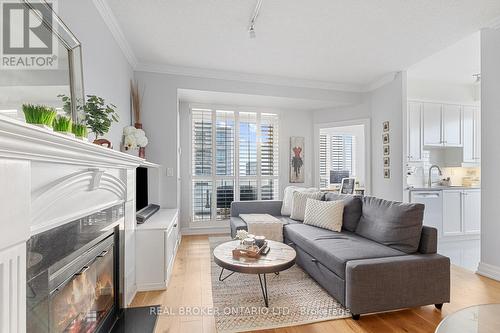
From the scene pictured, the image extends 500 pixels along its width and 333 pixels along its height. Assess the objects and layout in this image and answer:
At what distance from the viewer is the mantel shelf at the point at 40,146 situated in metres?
0.66

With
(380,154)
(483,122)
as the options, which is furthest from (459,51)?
(380,154)

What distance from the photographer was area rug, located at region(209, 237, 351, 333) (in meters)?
1.88

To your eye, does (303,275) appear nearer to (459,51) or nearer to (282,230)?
(282,230)

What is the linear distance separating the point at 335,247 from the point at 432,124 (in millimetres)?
3604

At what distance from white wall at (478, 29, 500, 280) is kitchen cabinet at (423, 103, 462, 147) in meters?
1.64

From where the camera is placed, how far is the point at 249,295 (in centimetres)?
226

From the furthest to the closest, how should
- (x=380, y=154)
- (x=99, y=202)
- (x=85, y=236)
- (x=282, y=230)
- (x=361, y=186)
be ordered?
(x=361, y=186), (x=380, y=154), (x=282, y=230), (x=99, y=202), (x=85, y=236)

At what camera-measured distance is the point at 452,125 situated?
15.0 feet

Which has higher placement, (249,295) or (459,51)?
(459,51)

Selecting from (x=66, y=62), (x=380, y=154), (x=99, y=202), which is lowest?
(x=99, y=202)

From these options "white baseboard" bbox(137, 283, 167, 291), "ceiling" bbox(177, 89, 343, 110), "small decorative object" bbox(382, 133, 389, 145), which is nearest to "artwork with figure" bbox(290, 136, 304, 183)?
"ceiling" bbox(177, 89, 343, 110)

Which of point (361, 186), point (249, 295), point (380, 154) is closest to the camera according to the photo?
point (249, 295)

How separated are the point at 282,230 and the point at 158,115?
2463 mm

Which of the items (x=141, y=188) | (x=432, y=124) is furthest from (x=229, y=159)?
(x=432, y=124)
